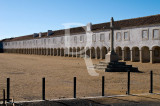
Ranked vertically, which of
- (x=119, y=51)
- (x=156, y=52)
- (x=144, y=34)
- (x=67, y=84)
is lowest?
(x=67, y=84)

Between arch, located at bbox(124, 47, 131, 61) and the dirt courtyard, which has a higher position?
arch, located at bbox(124, 47, 131, 61)

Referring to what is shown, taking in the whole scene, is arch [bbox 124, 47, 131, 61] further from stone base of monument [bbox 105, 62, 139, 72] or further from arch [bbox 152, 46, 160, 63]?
stone base of monument [bbox 105, 62, 139, 72]

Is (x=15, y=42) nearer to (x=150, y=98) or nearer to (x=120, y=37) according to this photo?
(x=120, y=37)

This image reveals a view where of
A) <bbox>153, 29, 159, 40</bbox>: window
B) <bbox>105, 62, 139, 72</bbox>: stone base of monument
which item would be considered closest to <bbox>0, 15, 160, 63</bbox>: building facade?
<bbox>153, 29, 159, 40</bbox>: window

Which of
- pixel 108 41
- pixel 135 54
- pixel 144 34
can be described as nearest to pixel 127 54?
pixel 135 54

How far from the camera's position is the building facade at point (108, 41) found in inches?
1099

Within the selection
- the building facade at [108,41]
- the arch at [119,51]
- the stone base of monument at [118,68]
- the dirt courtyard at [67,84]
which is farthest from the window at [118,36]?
the dirt courtyard at [67,84]

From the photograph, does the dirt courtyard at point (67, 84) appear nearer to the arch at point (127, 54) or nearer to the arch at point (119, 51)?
the arch at point (127, 54)

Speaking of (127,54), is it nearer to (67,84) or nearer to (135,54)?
(135,54)

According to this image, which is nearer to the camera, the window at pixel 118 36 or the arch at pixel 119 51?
the window at pixel 118 36

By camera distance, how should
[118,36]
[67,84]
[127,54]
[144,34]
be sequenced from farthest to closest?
[118,36] → [127,54] → [144,34] → [67,84]

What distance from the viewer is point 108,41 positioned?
112ft

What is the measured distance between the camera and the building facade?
27.9 metres

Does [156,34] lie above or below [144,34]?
below
